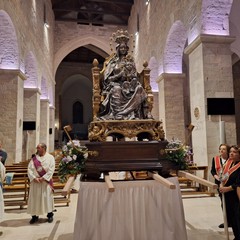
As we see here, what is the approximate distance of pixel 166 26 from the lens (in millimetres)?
10648

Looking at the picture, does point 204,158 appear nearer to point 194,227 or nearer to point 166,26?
point 194,227

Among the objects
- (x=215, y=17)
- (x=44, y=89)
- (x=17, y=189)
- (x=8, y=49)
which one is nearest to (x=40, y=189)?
(x=17, y=189)

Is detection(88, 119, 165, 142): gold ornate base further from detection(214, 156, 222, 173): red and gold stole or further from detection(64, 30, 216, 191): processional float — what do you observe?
detection(214, 156, 222, 173): red and gold stole

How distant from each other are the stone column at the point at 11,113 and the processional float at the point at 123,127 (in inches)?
257

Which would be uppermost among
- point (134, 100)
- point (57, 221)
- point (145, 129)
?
point (134, 100)

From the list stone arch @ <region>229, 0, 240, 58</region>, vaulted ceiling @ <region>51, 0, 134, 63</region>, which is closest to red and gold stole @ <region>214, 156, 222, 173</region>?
stone arch @ <region>229, 0, 240, 58</region>

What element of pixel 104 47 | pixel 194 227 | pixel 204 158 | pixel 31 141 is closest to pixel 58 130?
pixel 104 47

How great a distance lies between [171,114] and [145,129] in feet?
25.9

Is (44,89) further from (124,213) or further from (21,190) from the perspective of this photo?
(124,213)

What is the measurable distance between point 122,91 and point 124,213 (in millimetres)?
1680

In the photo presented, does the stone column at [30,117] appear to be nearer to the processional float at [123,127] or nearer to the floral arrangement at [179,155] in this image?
the processional float at [123,127]

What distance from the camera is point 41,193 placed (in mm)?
4543

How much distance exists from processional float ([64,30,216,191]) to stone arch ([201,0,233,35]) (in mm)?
4213

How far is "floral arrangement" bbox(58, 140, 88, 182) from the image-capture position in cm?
309
